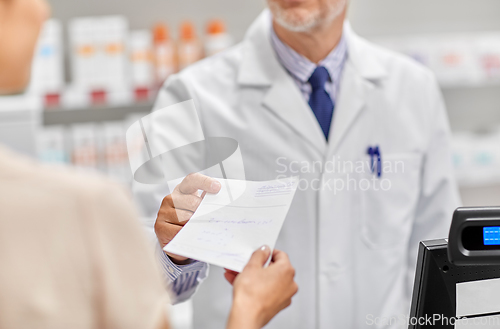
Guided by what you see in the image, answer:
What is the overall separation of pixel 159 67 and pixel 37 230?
80.6 inches

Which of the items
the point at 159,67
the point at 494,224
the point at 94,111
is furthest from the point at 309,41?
the point at 94,111

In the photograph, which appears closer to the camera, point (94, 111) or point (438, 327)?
point (438, 327)

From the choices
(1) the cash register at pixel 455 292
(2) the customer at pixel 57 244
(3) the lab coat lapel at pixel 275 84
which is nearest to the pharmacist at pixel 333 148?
(3) the lab coat lapel at pixel 275 84

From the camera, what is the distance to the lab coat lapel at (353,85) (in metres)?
1.22

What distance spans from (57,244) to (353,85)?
1.01 m

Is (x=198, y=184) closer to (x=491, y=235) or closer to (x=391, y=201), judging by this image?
(x=491, y=235)

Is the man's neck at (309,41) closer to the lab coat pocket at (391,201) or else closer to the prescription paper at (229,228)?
the lab coat pocket at (391,201)

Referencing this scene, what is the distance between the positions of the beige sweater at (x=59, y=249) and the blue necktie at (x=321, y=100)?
0.81 metres

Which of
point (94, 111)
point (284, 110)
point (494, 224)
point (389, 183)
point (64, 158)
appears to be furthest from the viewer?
point (94, 111)

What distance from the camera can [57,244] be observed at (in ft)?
1.61

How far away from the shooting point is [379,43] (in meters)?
2.91

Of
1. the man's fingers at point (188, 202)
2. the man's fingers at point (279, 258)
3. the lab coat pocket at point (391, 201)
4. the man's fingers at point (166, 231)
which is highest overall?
the man's fingers at point (188, 202)

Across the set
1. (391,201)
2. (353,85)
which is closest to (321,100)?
(353,85)

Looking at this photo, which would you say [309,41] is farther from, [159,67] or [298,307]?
[159,67]
